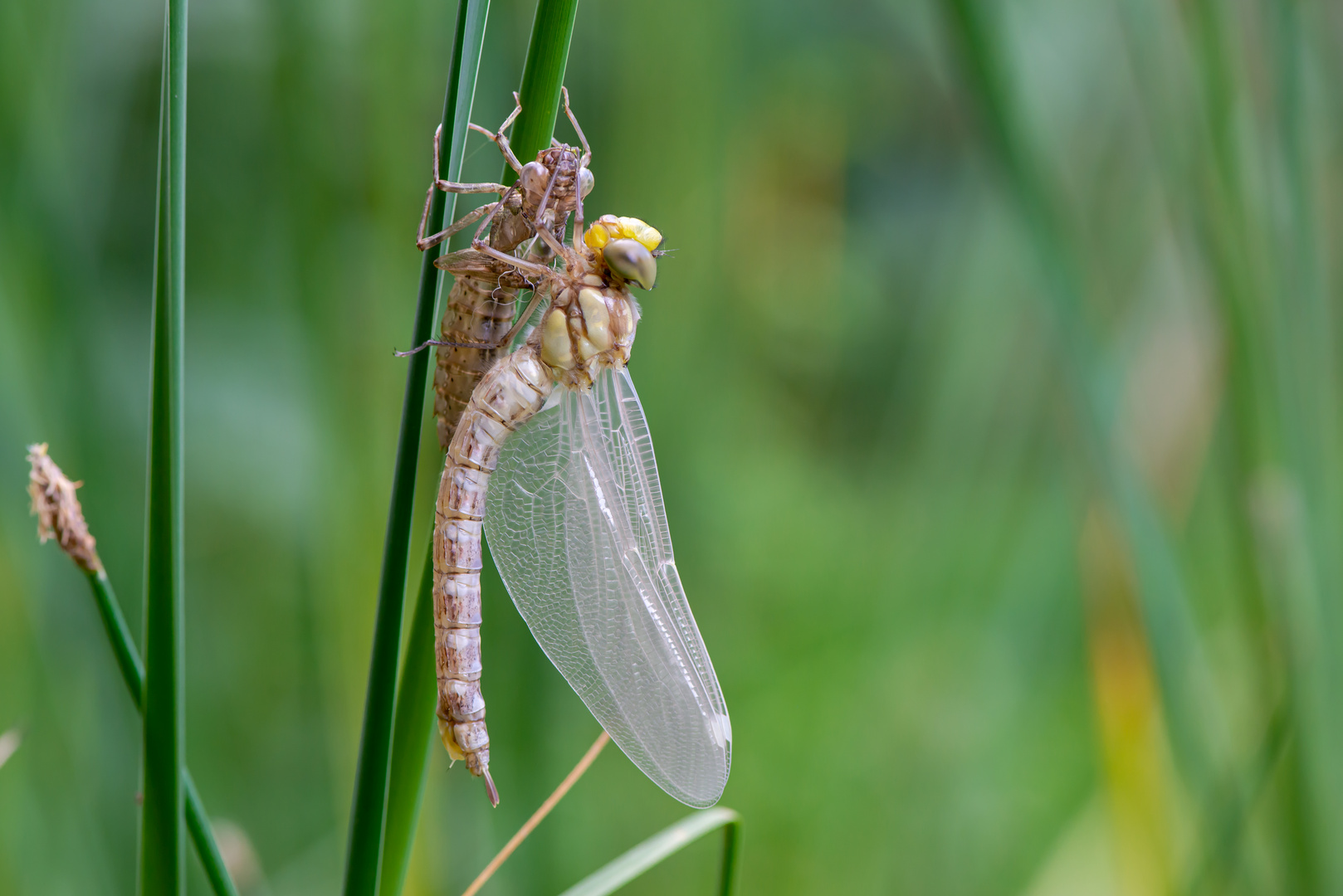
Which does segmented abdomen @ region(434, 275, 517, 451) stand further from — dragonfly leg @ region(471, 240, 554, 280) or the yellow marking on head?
the yellow marking on head

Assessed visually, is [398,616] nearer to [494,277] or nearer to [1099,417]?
[494,277]

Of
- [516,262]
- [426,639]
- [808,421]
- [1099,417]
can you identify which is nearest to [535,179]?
[516,262]

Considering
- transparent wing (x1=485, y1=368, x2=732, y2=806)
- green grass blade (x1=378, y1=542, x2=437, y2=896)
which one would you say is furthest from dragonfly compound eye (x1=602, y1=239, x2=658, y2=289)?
green grass blade (x1=378, y1=542, x2=437, y2=896)

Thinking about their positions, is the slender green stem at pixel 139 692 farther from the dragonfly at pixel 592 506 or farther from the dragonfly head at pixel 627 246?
the dragonfly head at pixel 627 246

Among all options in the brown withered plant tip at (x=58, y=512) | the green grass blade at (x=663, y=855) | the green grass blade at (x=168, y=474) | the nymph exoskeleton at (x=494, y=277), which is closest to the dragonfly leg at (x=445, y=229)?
the nymph exoskeleton at (x=494, y=277)

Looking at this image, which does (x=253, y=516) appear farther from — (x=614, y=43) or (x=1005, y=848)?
(x=1005, y=848)
